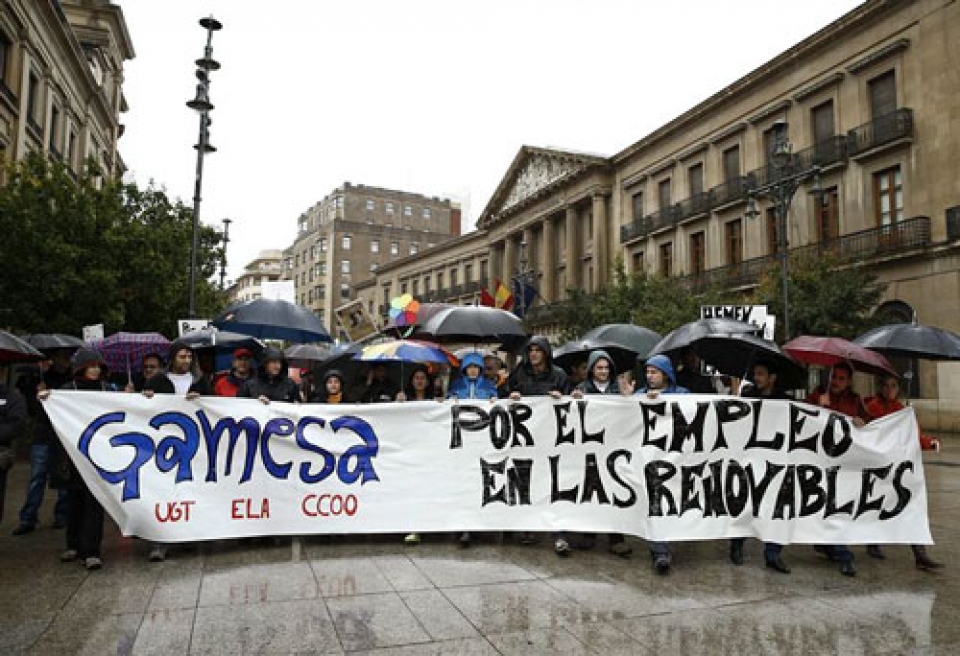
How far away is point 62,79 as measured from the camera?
91.2ft

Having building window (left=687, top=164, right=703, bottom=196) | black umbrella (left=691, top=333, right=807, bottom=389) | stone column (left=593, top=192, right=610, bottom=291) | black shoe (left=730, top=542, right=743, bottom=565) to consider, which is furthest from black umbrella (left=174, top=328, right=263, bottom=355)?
stone column (left=593, top=192, right=610, bottom=291)

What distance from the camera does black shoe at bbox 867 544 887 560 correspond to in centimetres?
598

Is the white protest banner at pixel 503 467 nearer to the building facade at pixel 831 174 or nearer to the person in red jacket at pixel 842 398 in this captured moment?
the person in red jacket at pixel 842 398

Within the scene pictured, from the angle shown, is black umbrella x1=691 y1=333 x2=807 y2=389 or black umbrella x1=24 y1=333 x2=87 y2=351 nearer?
black umbrella x1=691 y1=333 x2=807 y2=389

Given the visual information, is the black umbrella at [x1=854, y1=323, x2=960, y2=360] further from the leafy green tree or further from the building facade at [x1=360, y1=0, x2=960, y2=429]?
the leafy green tree

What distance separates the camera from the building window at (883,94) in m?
24.9

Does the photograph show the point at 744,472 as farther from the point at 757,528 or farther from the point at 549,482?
the point at 549,482

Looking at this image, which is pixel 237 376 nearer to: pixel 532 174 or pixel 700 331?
pixel 700 331

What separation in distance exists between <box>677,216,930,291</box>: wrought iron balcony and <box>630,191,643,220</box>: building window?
392 inches

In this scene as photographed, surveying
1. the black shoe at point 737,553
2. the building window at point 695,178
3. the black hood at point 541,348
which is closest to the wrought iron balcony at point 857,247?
the building window at point 695,178

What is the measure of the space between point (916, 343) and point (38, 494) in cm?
834

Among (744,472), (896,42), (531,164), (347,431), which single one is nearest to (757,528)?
(744,472)

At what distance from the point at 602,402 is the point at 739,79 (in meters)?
30.0

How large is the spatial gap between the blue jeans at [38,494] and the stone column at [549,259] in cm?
4308
